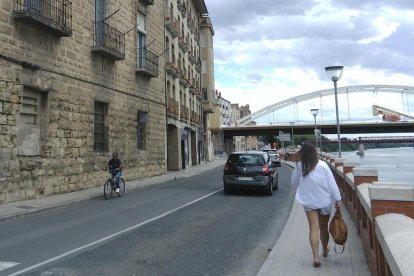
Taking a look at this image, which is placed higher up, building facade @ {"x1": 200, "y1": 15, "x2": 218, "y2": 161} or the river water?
building facade @ {"x1": 200, "y1": 15, "x2": 218, "y2": 161}

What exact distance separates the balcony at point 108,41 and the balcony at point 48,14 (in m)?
2.10

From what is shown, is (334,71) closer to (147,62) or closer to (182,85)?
(147,62)

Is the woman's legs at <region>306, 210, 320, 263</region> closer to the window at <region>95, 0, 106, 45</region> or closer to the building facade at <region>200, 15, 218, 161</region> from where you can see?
the window at <region>95, 0, 106, 45</region>

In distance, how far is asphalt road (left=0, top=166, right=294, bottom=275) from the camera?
245 inches

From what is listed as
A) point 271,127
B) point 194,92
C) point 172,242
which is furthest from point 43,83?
point 271,127

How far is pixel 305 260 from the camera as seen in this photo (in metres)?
6.22

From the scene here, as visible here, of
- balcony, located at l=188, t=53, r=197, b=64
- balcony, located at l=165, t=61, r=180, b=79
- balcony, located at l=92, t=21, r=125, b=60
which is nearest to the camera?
balcony, located at l=92, t=21, r=125, b=60

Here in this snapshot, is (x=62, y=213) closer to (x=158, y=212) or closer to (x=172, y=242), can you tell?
(x=158, y=212)

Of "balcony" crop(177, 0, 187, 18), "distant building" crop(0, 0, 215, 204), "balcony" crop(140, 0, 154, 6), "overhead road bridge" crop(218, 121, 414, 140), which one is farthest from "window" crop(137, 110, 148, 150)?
"overhead road bridge" crop(218, 121, 414, 140)

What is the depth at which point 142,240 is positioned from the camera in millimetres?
8000

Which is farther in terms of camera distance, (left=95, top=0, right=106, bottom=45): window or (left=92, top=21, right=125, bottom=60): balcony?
(left=95, top=0, right=106, bottom=45): window

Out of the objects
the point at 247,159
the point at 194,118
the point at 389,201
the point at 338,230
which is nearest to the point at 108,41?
the point at 247,159

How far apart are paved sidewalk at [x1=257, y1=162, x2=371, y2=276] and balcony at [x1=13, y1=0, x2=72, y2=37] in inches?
426

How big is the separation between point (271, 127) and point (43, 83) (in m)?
72.3
